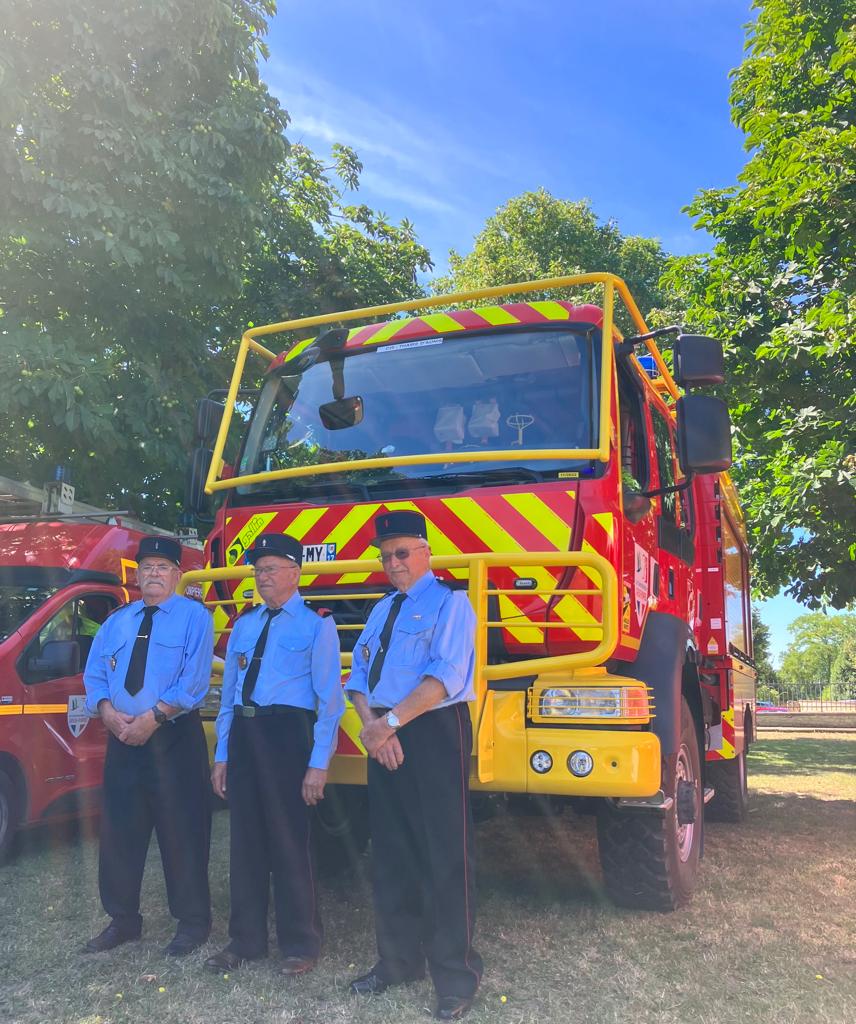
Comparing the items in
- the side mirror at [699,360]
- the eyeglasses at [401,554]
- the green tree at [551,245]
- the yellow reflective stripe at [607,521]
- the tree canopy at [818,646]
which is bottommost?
the tree canopy at [818,646]

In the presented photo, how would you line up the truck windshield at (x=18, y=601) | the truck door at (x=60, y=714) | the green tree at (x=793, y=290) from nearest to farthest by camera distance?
the truck door at (x=60, y=714)
the truck windshield at (x=18, y=601)
the green tree at (x=793, y=290)

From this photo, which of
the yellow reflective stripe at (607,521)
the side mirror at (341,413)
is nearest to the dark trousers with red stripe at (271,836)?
the yellow reflective stripe at (607,521)

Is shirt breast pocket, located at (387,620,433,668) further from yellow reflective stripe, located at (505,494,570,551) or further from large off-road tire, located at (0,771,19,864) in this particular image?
large off-road tire, located at (0,771,19,864)

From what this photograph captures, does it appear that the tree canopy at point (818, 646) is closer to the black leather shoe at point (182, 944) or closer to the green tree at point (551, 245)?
the green tree at point (551, 245)

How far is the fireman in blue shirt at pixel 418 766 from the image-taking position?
344 centimetres

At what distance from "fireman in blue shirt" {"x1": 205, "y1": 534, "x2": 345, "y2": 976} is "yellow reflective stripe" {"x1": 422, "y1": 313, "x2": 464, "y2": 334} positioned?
1631mm

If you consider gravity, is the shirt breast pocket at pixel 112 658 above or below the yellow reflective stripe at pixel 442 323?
below

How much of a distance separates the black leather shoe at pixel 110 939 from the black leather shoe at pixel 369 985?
1.11m

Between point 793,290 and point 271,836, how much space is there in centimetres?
980

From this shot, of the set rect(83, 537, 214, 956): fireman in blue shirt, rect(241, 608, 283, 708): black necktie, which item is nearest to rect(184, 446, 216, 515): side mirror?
rect(83, 537, 214, 956): fireman in blue shirt

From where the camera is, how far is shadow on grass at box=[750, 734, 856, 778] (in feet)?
42.9

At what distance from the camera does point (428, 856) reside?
3.49 metres

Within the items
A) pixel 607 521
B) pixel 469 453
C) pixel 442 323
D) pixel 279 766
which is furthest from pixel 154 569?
pixel 607 521

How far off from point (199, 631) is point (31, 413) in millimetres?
4700
